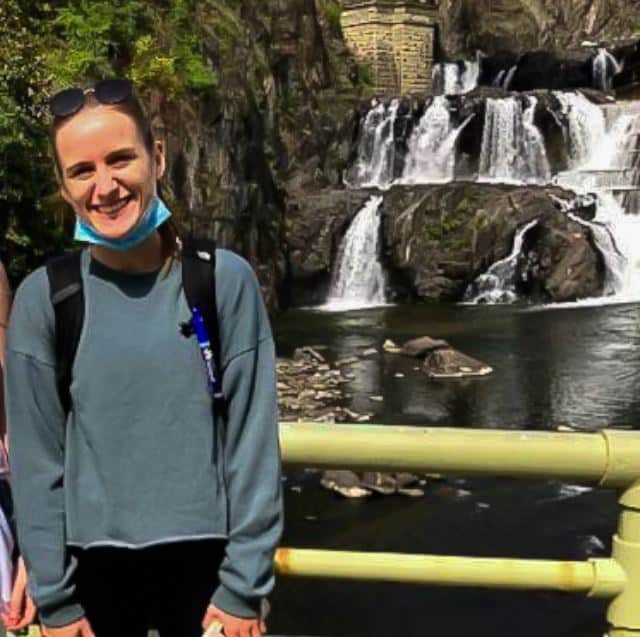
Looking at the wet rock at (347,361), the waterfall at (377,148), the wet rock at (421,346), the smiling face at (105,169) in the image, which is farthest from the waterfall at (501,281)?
the smiling face at (105,169)

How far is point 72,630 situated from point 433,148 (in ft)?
102

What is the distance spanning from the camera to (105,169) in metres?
1.95

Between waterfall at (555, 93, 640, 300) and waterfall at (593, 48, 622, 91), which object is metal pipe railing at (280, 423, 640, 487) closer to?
waterfall at (555, 93, 640, 300)

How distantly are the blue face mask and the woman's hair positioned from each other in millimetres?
49

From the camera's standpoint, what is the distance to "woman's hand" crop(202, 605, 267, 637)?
6.46 ft

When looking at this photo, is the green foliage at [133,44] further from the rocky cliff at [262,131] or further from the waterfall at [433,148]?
the waterfall at [433,148]

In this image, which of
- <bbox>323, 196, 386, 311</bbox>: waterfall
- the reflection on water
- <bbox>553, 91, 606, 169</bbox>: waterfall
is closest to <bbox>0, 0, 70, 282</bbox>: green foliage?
the reflection on water

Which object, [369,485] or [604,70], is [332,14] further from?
[369,485]

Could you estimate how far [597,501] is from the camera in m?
10.8

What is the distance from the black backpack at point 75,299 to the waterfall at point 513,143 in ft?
98.4

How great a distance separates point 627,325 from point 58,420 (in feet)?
69.1

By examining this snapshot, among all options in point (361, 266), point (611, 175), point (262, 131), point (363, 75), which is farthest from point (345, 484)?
point (363, 75)

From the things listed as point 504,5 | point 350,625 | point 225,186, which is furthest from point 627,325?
point 504,5

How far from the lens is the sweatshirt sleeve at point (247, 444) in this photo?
77.2 inches
